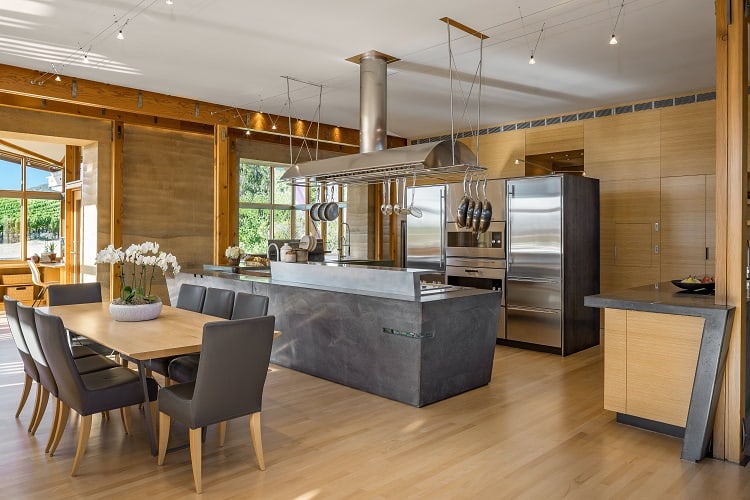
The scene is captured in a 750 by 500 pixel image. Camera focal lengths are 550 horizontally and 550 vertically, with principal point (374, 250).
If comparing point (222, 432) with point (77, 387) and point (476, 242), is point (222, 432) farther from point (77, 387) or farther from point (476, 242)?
point (476, 242)

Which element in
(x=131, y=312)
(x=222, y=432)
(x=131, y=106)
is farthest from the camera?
(x=131, y=106)

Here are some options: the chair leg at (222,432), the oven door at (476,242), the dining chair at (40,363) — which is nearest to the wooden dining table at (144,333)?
the dining chair at (40,363)

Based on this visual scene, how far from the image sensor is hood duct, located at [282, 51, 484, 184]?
162 inches

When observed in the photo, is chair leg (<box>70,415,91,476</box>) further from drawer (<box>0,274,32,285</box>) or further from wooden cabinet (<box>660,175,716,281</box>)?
drawer (<box>0,274,32,285</box>)

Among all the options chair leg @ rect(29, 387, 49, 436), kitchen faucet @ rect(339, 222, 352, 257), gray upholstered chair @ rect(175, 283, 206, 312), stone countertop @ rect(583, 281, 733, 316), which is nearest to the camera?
stone countertop @ rect(583, 281, 733, 316)

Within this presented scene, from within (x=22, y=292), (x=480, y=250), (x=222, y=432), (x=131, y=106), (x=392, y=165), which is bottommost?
(x=222, y=432)

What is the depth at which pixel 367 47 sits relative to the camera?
4.89 m

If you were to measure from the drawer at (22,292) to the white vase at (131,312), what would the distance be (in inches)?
269

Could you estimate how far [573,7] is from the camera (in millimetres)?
4020

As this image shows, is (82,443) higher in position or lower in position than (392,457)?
higher

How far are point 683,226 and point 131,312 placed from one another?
582cm

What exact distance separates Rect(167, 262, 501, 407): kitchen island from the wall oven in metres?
1.75

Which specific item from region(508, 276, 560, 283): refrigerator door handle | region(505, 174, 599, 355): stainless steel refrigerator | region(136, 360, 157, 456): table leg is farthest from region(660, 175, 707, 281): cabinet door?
region(136, 360, 157, 456): table leg

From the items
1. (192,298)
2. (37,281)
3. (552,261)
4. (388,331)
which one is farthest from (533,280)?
(37,281)
